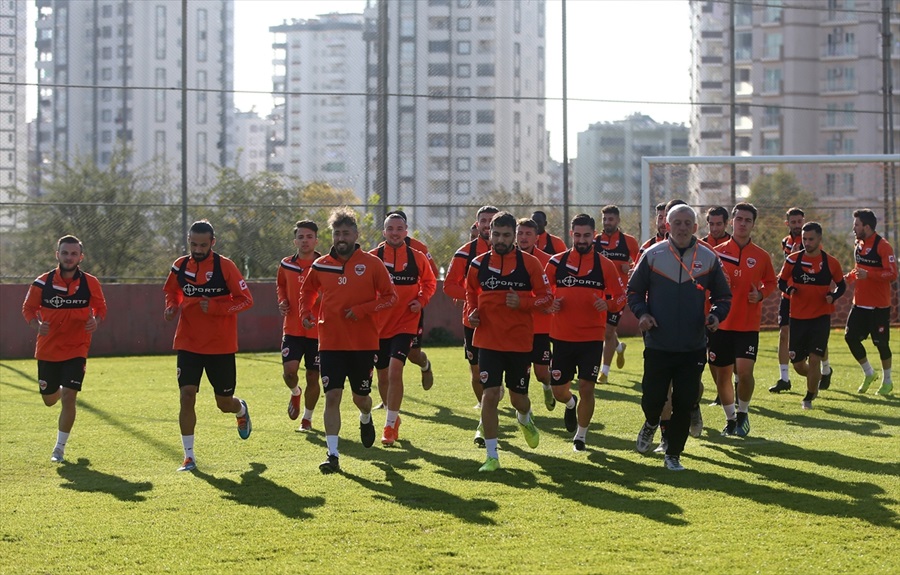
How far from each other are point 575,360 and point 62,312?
4.65 meters

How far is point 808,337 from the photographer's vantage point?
44.1 ft

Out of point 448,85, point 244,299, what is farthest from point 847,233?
point 244,299

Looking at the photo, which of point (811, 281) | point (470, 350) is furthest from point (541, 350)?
point (811, 281)

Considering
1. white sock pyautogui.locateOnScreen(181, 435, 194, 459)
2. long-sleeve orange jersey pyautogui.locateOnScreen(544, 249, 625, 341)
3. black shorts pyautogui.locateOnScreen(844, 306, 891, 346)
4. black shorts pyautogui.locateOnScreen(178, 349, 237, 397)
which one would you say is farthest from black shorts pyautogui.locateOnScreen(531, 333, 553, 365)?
black shorts pyautogui.locateOnScreen(844, 306, 891, 346)

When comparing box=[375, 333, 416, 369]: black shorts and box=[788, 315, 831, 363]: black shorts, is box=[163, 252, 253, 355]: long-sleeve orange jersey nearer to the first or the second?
box=[375, 333, 416, 369]: black shorts

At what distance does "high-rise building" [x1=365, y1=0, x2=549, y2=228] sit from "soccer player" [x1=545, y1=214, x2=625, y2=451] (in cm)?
1307

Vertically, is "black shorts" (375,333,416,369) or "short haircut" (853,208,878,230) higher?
"short haircut" (853,208,878,230)

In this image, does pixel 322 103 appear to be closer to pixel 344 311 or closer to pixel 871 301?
pixel 871 301

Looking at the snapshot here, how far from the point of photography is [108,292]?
21.8 meters

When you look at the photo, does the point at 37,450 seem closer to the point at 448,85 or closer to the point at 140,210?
the point at 140,210

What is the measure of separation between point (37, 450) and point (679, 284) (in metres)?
6.22

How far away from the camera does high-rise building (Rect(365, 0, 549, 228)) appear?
78.6ft

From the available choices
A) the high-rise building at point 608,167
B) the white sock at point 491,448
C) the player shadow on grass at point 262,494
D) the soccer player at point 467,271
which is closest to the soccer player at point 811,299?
the soccer player at point 467,271

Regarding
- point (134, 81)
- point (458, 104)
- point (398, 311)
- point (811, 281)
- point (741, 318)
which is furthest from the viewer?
point (134, 81)
